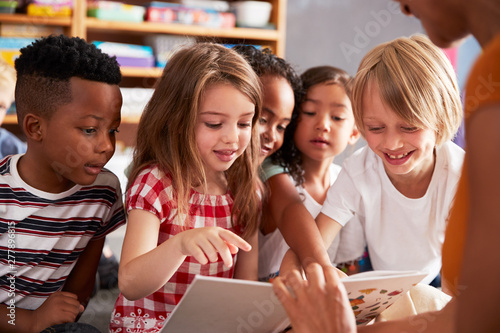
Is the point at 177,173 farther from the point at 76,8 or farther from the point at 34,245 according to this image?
the point at 76,8

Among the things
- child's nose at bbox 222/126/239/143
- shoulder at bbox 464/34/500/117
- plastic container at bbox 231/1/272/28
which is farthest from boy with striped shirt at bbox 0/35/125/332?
plastic container at bbox 231/1/272/28

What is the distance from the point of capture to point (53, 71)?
1.14 metres

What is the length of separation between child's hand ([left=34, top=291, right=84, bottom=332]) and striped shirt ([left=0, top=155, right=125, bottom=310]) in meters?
0.07

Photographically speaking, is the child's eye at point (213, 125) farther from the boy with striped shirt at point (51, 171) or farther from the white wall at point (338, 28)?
the white wall at point (338, 28)

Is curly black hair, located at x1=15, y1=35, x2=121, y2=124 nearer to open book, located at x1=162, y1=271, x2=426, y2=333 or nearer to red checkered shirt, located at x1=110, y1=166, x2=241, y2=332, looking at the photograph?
red checkered shirt, located at x1=110, y1=166, x2=241, y2=332

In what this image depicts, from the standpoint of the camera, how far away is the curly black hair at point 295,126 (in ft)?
5.15

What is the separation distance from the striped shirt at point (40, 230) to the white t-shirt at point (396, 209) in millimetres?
599

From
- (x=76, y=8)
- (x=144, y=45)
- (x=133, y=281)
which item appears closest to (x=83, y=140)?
(x=133, y=281)

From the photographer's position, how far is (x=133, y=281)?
100 centimetres

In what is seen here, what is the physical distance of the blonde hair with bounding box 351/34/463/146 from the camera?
1238 mm

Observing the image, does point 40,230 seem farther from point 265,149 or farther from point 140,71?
point 140,71

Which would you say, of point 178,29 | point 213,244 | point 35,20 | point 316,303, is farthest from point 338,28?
point 316,303

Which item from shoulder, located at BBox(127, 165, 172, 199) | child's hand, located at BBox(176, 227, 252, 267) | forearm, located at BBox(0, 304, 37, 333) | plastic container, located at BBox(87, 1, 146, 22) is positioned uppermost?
plastic container, located at BBox(87, 1, 146, 22)

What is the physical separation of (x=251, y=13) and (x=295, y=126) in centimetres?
184
